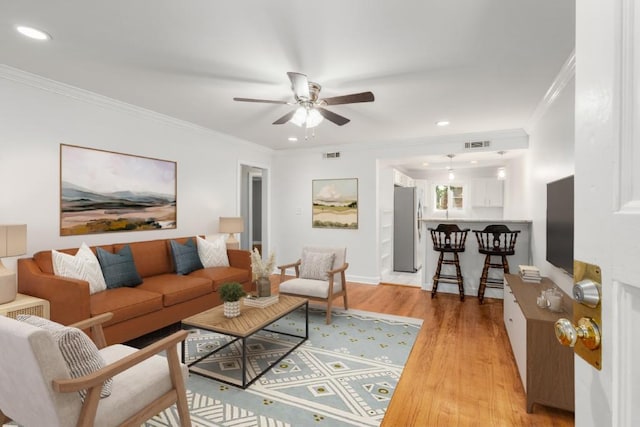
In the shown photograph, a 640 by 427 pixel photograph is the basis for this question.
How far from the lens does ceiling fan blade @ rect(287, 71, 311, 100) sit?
2.36 meters

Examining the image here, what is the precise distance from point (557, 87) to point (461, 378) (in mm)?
2777

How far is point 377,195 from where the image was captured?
5.71 meters

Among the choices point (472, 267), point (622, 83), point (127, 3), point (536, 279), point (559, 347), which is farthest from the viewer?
point (472, 267)

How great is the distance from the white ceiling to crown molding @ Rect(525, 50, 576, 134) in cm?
6

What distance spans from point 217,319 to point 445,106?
10.9 ft

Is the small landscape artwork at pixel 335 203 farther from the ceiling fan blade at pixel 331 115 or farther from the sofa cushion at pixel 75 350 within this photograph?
the sofa cushion at pixel 75 350

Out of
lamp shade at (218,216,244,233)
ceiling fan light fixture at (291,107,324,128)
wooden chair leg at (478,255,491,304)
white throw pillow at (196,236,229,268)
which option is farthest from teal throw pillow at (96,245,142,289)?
wooden chair leg at (478,255,491,304)

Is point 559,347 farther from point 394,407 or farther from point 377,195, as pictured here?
point 377,195

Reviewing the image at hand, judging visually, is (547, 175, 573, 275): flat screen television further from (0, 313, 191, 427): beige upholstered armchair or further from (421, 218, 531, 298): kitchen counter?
(0, 313, 191, 427): beige upholstered armchair

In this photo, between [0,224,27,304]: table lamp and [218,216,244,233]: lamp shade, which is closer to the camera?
[0,224,27,304]: table lamp

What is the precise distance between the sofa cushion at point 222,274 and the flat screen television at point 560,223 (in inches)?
132

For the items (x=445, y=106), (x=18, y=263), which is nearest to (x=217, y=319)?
(x=18, y=263)

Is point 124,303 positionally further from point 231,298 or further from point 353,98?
point 353,98

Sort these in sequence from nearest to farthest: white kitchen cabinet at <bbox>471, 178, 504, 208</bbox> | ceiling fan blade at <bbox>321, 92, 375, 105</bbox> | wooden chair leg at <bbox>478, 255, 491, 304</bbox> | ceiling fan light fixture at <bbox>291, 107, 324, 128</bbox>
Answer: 1. ceiling fan blade at <bbox>321, 92, 375, 105</bbox>
2. ceiling fan light fixture at <bbox>291, 107, 324, 128</bbox>
3. wooden chair leg at <bbox>478, 255, 491, 304</bbox>
4. white kitchen cabinet at <bbox>471, 178, 504, 208</bbox>
